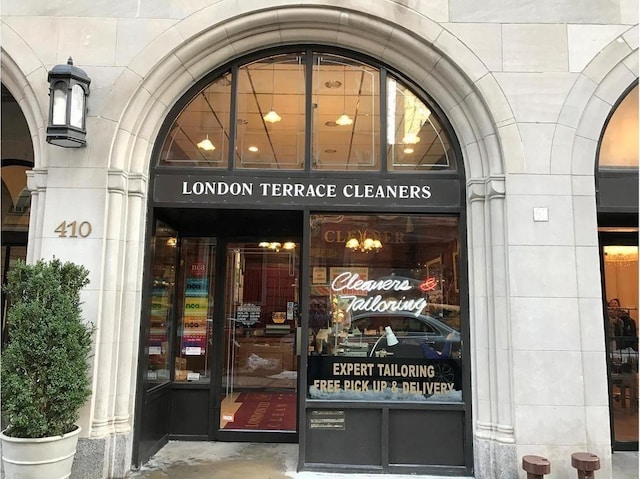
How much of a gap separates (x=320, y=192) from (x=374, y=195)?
68 centimetres

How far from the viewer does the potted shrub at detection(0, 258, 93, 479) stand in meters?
4.56

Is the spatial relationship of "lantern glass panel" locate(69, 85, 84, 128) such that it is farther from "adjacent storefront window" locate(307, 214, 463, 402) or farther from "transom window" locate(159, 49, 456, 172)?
"adjacent storefront window" locate(307, 214, 463, 402)

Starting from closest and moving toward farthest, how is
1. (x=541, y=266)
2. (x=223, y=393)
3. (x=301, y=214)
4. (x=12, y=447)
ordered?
(x=12, y=447), (x=541, y=266), (x=301, y=214), (x=223, y=393)

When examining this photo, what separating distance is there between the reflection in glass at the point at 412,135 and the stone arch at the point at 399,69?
235mm

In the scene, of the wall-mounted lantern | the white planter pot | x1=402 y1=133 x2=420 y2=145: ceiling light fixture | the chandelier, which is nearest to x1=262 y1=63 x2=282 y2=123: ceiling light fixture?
x1=402 y1=133 x2=420 y2=145: ceiling light fixture

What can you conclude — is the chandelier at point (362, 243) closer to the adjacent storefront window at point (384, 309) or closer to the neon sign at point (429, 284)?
the adjacent storefront window at point (384, 309)

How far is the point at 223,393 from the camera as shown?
7.02m

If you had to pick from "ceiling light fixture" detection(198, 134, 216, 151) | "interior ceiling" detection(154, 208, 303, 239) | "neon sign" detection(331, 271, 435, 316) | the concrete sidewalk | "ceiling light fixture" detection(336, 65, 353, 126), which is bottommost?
the concrete sidewalk

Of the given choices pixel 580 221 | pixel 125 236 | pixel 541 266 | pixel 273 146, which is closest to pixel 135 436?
pixel 125 236

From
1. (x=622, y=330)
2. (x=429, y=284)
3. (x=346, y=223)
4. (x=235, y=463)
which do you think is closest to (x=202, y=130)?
(x=346, y=223)

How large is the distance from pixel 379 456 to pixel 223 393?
2535mm

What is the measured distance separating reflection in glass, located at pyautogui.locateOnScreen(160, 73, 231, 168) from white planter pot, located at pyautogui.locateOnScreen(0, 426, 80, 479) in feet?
11.2

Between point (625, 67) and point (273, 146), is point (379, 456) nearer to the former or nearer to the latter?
point (273, 146)

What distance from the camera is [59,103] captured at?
5344 millimetres
